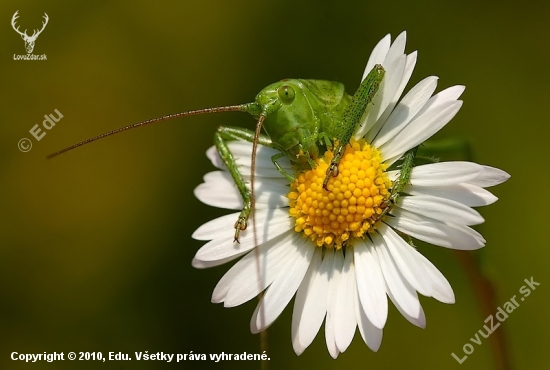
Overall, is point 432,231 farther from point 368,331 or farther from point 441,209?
point 368,331

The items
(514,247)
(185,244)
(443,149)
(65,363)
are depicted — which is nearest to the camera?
(443,149)

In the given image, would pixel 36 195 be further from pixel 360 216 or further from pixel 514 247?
pixel 514 247

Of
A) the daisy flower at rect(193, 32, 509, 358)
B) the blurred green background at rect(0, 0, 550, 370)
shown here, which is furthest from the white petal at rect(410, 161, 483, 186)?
the blurred green background at rect(0, 0, 550, 370)

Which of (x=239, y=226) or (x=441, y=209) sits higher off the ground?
(x=239, y=226)

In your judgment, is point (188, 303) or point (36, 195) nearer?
point (188, 303)

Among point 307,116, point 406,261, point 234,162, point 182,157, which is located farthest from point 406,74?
point 182,157

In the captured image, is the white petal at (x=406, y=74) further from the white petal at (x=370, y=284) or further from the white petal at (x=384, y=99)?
the white petal at (x=370, y=284)

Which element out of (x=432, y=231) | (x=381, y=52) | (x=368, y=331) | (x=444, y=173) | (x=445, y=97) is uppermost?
(x=381, y=52)

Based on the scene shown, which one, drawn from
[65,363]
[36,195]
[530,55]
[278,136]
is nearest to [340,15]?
[530,55]
